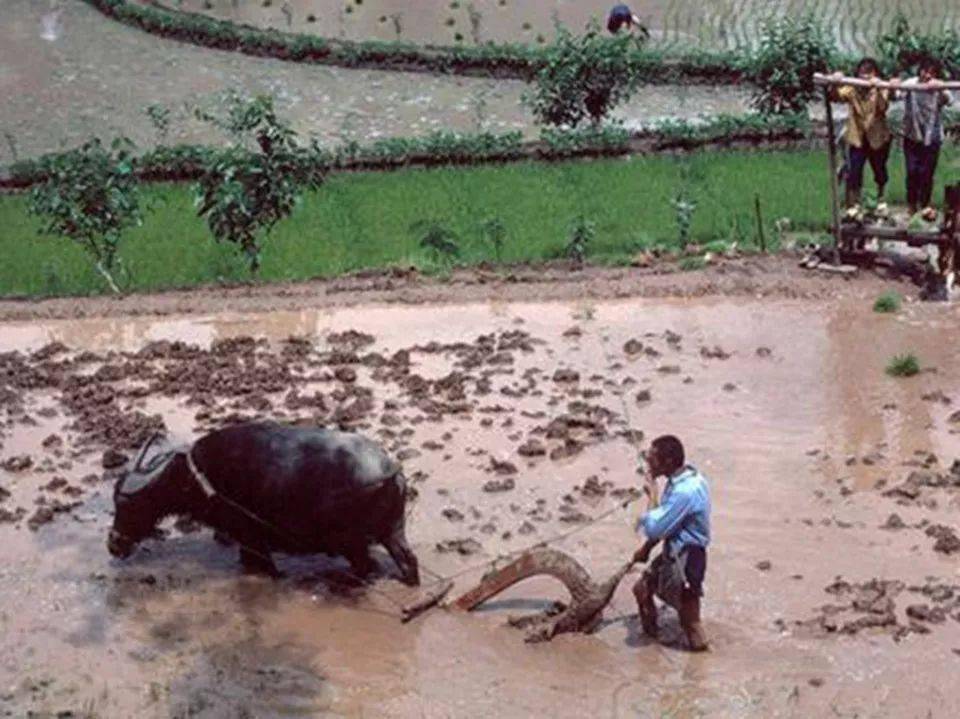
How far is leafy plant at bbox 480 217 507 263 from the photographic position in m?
15.7

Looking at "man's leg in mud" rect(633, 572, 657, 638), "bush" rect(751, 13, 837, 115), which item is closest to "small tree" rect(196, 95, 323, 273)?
"man's leg in mud" rect(633, 572, 657, 638)

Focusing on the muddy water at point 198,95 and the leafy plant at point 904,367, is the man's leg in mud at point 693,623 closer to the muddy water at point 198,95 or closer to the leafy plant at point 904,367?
the leafy plant at point 904,367

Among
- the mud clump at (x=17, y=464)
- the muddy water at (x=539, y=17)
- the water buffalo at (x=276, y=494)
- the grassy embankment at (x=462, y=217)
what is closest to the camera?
the water buffalo at (x=276, y=494)

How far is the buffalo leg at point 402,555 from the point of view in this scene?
364 inches

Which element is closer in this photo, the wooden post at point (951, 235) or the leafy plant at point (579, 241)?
the wooden post at point (951, 235)

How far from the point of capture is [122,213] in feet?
49.9

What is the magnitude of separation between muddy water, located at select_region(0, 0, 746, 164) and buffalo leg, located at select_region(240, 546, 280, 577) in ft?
40.6

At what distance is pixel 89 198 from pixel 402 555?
704 cm

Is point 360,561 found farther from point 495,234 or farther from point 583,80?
point 583,80

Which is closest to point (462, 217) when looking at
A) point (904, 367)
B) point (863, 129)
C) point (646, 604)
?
point (863, 129)

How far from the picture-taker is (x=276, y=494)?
9.28 meters

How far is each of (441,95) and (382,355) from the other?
37.4ft

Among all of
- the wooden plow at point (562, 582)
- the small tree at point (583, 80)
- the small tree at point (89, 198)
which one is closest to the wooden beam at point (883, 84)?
the small tree at point (583, 80)

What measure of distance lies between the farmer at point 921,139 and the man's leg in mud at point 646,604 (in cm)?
756
